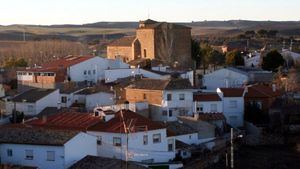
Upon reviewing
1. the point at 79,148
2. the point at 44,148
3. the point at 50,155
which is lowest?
the point at 50,155

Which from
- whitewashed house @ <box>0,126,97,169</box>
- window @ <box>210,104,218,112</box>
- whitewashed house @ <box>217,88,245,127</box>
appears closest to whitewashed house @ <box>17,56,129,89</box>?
window @ <box>210,104,218,112</box>

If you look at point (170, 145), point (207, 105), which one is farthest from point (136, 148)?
point (207, 105)

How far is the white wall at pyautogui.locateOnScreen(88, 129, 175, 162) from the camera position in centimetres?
2216

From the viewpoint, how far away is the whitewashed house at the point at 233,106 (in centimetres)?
2948

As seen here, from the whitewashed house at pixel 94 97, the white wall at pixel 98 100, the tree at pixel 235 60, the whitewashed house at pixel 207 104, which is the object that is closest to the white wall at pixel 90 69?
the whitewashed house at pixel 94 97

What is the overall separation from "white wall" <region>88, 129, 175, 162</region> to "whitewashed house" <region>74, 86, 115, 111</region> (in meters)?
8.10

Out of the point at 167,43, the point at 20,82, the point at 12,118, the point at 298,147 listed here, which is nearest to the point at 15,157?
the point at 12,118

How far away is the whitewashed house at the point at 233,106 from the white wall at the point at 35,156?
1160 centimetres

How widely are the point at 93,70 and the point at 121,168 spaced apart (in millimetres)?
19270

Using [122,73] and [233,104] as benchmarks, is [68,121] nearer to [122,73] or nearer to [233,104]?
[233,104]

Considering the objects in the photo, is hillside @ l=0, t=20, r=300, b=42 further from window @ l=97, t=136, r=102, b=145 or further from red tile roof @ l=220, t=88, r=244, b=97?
window @ l=97, t=136, r=102, b=145

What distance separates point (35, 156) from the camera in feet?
65.4

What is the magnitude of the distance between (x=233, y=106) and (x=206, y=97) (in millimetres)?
1472

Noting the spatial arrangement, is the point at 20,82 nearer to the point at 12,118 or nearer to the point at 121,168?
the point at 12,118
